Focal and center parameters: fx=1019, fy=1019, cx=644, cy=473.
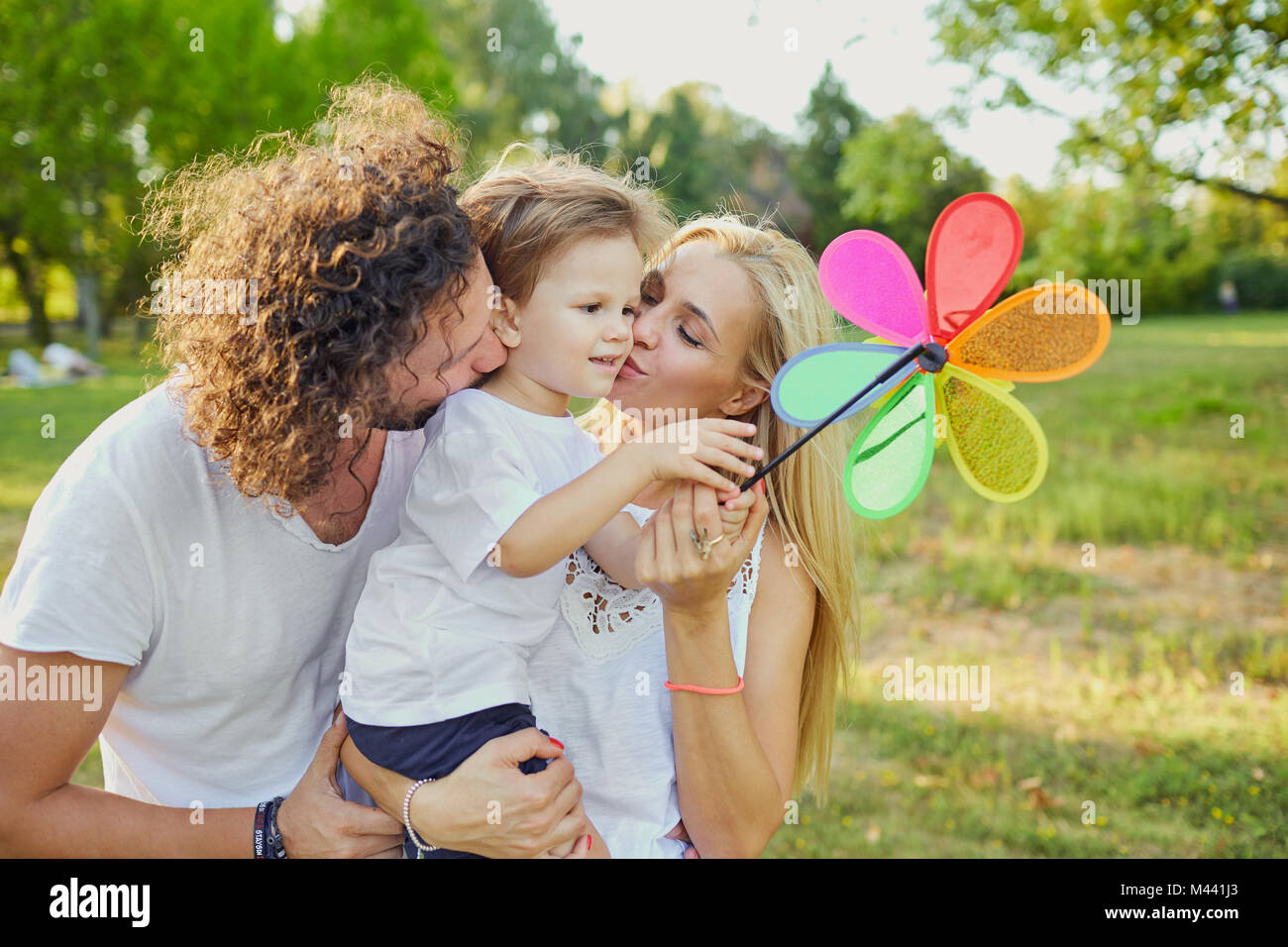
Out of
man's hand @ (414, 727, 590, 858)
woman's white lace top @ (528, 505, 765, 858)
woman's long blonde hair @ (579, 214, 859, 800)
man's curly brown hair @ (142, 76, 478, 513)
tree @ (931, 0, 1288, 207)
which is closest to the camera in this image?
man's curly brown hair @ (142, 76, 478, 513)

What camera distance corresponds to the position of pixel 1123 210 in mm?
10273

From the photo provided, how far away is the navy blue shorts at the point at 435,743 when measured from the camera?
1.85 metres

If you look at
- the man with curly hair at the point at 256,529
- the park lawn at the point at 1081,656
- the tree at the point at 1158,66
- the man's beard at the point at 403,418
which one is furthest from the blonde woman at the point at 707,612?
the tree at the point at 1158,66

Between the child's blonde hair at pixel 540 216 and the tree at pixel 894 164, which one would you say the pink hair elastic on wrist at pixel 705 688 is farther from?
the tree at pixel 894 164

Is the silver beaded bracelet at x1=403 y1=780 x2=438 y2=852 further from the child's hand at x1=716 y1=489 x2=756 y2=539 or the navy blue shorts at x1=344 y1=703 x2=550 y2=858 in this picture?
the child's hand at x1=716 y1=489 x2=756 y2=539

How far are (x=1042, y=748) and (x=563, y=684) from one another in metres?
3.74

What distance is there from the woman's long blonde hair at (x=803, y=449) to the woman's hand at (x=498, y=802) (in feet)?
2.51

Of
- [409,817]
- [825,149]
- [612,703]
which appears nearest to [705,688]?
[612,703]

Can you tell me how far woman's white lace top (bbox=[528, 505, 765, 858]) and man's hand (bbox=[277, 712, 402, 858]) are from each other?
40 cm

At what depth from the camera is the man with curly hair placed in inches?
66.4

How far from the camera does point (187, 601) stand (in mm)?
1813

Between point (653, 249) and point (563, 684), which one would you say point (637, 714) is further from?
point (653, 249)

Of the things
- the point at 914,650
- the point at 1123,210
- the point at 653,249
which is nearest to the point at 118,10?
the point at 1123,210

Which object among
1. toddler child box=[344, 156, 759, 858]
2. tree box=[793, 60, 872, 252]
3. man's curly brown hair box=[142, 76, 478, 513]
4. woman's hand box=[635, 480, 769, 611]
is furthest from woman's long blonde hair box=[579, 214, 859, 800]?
tree box=[793, 60, 872, 252]
